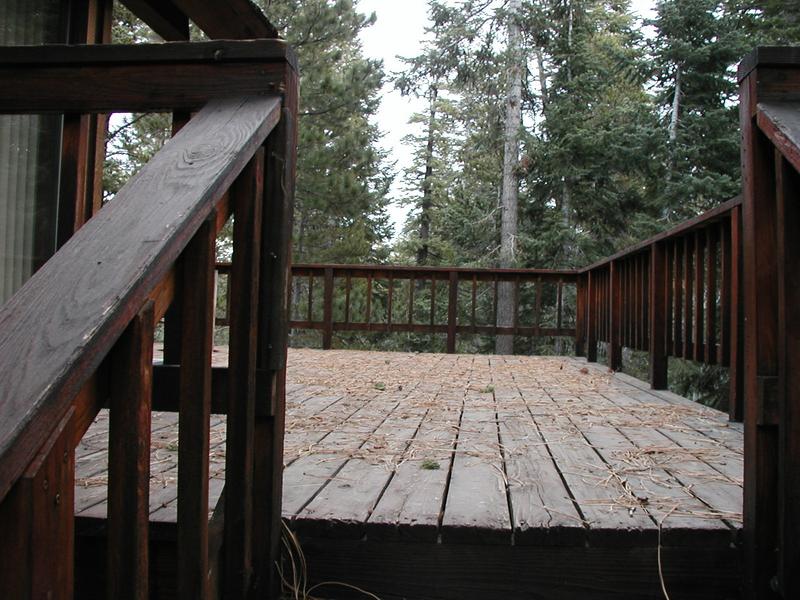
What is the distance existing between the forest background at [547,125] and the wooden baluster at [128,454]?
869 centimetres

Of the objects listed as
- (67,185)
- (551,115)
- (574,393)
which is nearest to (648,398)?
(574,393)

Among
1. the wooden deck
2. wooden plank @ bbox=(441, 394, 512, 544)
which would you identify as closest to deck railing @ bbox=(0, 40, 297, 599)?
the wooden deck

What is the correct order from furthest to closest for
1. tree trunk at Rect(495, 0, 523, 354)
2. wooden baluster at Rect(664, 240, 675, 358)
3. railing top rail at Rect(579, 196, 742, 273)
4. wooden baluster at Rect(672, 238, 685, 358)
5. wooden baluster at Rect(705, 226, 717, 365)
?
tree trunk at Rect(495, 0, 523, 354) → wooden baluster at Rect(664, 240, 675, 358) → wooden baluster at Rect(672, 238, 685, 358) → wooden baluster at Rect(705, 226, 717, 365) → railing top rail at Rect(579, 196, 742, 273)

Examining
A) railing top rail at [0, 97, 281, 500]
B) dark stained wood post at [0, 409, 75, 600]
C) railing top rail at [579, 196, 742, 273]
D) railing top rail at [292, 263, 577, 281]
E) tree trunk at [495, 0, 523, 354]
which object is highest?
tree trunk at [495, 0, 523, 354]

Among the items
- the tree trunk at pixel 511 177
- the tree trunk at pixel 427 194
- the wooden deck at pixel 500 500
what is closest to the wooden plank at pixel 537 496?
the wooden deck at pixel 500 500

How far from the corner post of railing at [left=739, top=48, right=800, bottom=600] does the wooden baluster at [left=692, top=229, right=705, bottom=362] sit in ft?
5.70

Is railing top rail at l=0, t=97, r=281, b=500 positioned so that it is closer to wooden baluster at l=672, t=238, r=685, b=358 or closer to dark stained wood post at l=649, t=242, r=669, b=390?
wooden baluster at l=672, t=238, r=685, b=358

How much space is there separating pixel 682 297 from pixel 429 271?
3.74 metres

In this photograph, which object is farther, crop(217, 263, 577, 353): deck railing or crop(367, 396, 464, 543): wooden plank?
crop(217, 263, 577, 353): deck railing

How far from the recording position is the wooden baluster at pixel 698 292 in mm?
2971

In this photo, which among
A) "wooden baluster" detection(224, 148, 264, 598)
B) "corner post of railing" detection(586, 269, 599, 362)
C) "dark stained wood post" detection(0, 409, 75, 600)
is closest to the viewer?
"dark stained wood post" detection(0, 409, 75, 600)

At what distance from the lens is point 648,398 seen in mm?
3316

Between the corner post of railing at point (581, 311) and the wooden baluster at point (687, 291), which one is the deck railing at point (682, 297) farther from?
the corner post of railing at point (581, 311)

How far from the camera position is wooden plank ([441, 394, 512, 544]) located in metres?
1.28
